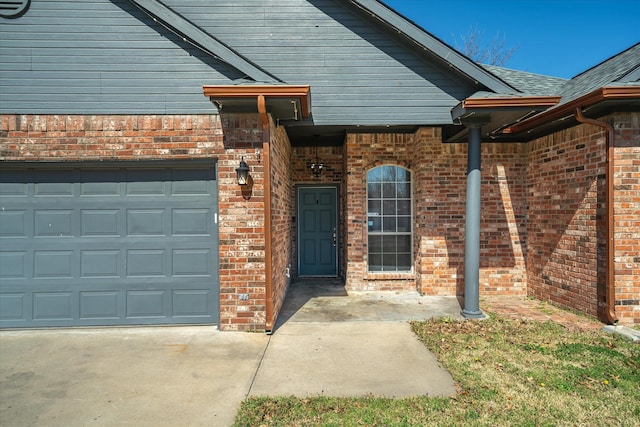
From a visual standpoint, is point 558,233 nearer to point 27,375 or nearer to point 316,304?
point 316,304

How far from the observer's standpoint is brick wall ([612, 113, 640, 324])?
4609 mm

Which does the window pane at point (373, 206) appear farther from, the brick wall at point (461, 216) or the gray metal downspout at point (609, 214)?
the gray metal downspout at point (609, 214)

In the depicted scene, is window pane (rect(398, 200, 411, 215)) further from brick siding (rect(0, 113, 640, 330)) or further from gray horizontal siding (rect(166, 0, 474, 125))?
gray horizontal siding (rect(166, 0, 474, 125))

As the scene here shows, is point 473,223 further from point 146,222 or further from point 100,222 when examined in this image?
point 100,222

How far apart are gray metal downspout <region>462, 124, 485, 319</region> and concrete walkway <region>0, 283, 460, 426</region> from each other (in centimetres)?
92

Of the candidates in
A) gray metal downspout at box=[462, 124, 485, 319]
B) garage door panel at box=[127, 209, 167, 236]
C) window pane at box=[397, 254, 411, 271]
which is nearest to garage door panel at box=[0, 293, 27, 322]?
garage door panel at box=[127, 209, 167, 236]

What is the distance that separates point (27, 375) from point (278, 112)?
14.0 feet

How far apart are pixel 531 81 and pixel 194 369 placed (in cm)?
807

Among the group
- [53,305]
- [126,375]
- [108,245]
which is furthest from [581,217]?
[53,305]

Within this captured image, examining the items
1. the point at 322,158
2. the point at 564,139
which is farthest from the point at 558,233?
the point at 322,158

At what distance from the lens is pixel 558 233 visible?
5719mm

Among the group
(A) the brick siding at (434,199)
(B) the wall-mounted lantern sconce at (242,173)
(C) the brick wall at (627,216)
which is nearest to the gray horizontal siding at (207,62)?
(A) the brick siding at (434,199)

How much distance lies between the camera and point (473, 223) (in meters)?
5.11

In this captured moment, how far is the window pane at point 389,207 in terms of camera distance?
6.99 m
